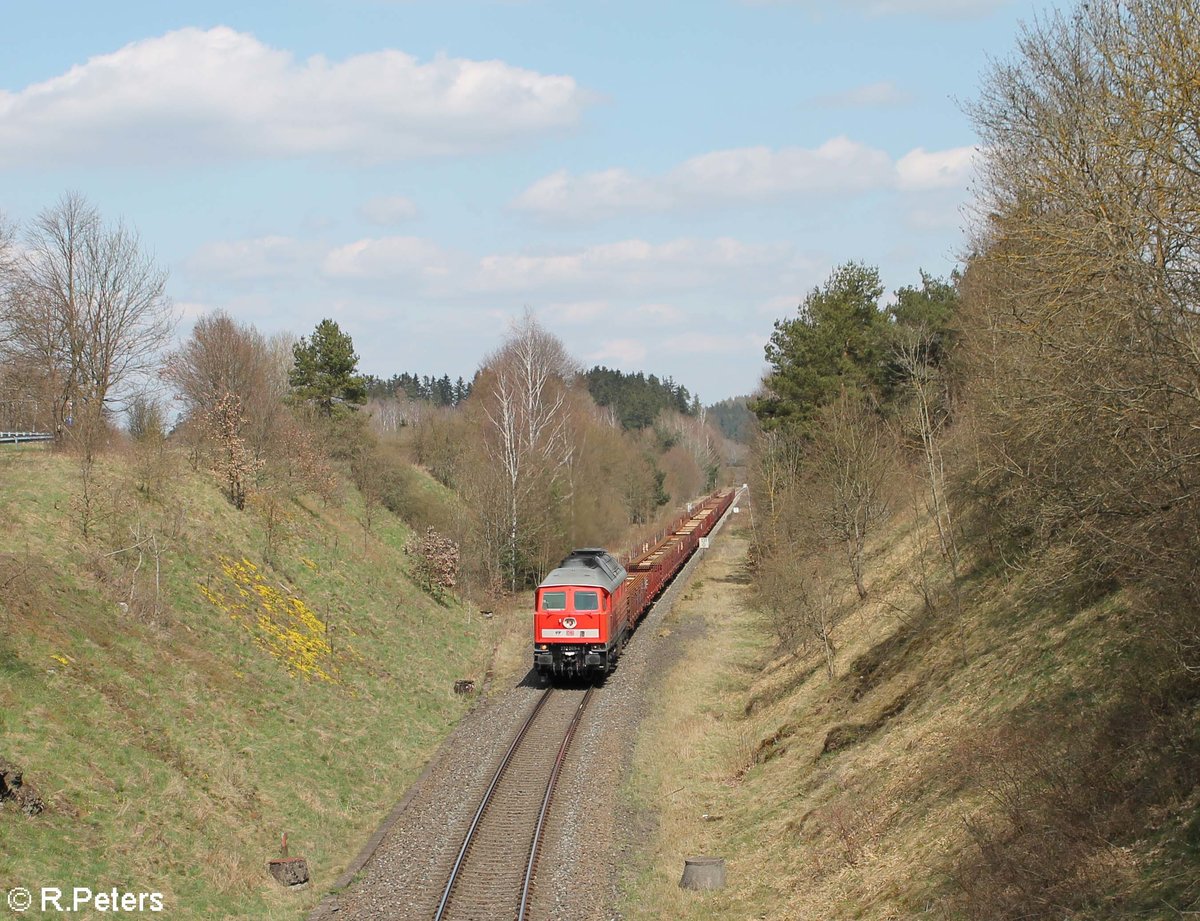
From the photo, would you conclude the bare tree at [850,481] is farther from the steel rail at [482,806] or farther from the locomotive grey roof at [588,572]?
the steel rail at [482,806]

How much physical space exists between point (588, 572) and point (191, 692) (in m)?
11.9

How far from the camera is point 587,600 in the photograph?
25.5 meters

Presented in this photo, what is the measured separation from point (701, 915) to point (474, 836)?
4180 millimetres

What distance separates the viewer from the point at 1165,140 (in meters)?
9.32

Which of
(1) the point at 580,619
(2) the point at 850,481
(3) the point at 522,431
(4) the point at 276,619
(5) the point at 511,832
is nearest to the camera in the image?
(5) the point at 511,832

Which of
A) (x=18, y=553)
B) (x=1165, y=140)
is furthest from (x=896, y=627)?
(x=18, y=553)

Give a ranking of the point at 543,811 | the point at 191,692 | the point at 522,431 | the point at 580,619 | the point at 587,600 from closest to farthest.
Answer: the point at 543,811
the point at 191,692
the point at 580,619
the point at 587,600
the point at 522,431

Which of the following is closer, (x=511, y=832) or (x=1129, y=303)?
(x=1129, y=303)

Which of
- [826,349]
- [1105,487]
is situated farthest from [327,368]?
[1105,487]

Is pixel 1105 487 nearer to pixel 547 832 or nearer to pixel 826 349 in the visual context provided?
pixel 547 832

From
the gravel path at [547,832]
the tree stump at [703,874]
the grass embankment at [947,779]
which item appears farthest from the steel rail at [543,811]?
the tree stump at [703,874]

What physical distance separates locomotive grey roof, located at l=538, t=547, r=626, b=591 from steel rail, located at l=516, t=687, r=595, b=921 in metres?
3.46

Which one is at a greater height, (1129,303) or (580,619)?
(1129,303)

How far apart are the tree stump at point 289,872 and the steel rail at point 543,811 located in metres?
3.13
